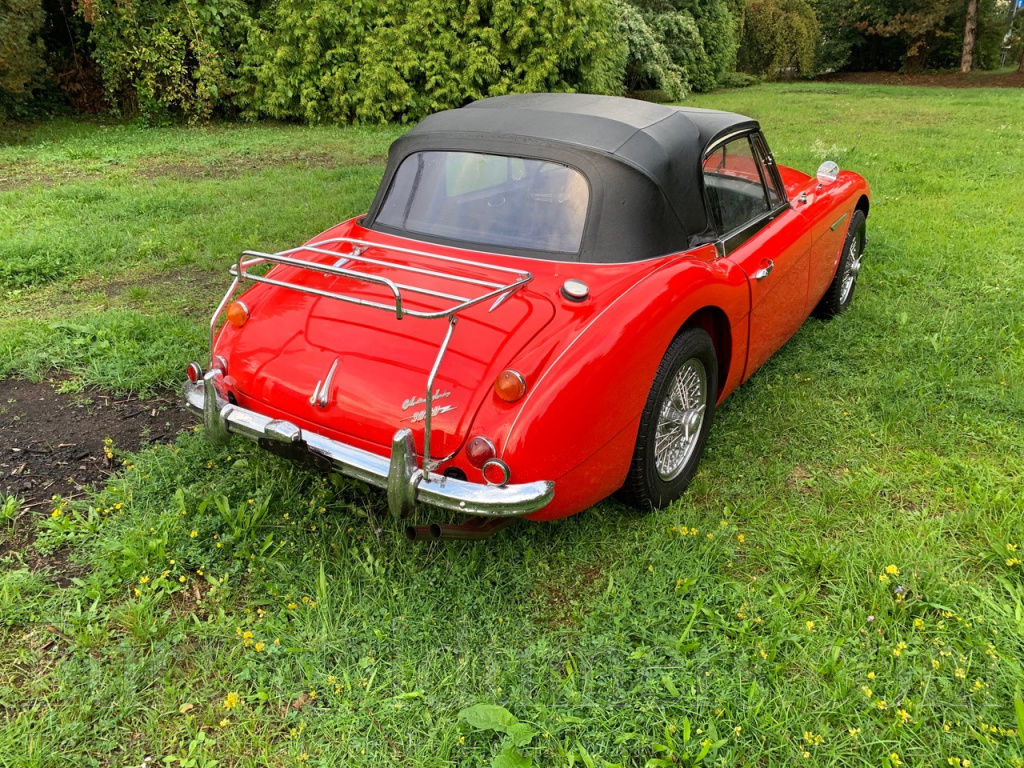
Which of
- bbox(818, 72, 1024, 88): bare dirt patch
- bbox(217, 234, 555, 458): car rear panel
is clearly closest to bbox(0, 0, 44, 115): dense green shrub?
bbox(217, 234, 555, 458): car rear panel

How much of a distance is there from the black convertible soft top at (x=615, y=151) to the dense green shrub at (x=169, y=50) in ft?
31.3

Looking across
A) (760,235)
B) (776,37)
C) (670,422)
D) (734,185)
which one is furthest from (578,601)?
(776,37)

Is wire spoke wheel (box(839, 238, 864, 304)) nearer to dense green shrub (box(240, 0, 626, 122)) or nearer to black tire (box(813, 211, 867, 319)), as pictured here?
black tire (box(813, 211, 867, 319))

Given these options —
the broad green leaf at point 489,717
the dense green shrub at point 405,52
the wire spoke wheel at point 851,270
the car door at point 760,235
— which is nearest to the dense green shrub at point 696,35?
the dense green shrub at point 405,52

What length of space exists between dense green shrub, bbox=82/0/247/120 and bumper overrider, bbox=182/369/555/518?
10378 millimetres

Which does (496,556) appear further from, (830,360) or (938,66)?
(938,66)

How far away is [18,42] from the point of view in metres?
8.90

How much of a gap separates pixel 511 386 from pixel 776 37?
2453cm

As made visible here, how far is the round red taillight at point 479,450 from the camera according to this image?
2188mm

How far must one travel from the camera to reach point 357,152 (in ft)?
31.4

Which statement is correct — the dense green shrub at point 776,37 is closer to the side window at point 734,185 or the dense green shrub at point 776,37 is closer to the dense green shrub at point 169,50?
the dense green shrub at point 169,50

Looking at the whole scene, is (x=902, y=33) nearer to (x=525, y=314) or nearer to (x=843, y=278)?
(x=843, y=278)

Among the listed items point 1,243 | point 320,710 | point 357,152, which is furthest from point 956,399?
point 357,152

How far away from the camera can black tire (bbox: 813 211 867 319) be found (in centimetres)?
448
